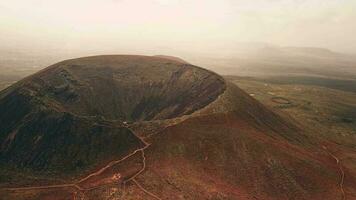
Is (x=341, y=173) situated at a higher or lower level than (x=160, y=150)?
lower

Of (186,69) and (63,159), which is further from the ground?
(186,69)

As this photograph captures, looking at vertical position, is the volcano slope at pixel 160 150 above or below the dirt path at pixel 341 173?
above

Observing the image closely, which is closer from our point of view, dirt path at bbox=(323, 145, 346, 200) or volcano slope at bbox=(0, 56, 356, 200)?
volcano slope at bbox=(0, 56, 356, 200)

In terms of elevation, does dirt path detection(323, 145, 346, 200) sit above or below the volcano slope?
below

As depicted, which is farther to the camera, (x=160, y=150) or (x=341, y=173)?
(x=341, y=173)

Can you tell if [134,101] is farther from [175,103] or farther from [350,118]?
[350,118]

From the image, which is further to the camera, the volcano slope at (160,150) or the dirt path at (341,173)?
the dirt path at (341,173)

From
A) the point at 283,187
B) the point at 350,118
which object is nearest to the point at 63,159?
the point at 283,187

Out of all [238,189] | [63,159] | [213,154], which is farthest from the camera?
[63,159]
